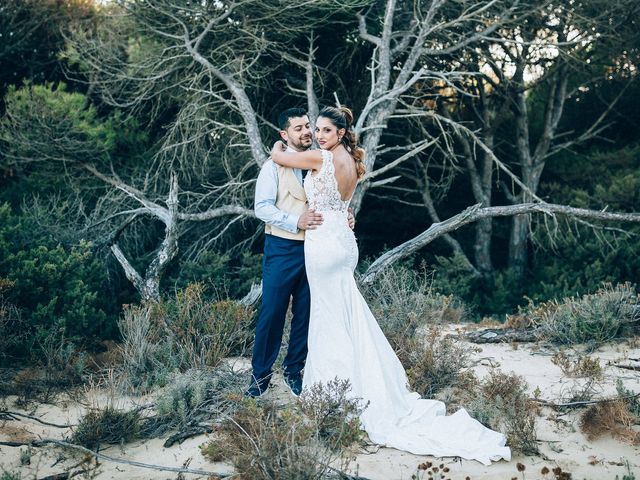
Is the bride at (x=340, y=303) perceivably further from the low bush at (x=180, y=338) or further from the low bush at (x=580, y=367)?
the low bush at (x=580, y=367)

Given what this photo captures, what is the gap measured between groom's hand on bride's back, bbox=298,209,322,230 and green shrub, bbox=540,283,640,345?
3434 millimetres

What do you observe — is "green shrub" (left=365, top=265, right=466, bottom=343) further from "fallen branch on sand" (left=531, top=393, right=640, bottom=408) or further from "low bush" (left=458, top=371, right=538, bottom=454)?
"fallen branch on sand" (left=531, top=393, right=640, bottom=408)

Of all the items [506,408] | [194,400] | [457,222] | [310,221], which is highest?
[310,221]

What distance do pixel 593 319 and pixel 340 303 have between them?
136 inches

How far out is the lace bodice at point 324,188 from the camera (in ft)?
17.6

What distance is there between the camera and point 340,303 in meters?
5.43

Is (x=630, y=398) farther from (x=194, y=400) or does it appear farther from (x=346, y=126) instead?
(x=194, y=400)

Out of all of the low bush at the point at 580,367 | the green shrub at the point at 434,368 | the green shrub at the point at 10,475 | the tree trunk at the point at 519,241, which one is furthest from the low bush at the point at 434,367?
the tree trunk at the point at 519,241

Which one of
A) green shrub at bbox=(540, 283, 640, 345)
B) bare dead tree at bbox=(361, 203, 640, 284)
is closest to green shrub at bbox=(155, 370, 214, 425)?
bare dead tree at bbox=(361, 203, 640, 284)

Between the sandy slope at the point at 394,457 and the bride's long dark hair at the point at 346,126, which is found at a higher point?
the bride's long dark hair at the point at 346,126

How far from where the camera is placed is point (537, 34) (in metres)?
12.8

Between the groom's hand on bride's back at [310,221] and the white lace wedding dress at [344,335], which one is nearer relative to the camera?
the white lace wedding dress at [344,335]

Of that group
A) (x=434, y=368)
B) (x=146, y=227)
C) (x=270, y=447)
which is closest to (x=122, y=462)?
(x=270, y=447)

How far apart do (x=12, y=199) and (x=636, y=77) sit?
39.4 feet
